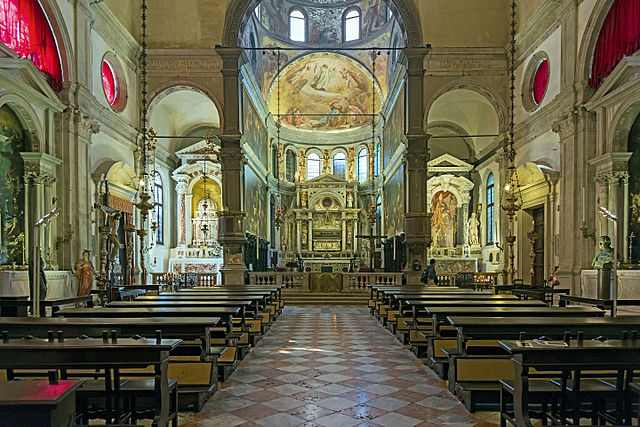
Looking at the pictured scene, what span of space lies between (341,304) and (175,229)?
12435 mm

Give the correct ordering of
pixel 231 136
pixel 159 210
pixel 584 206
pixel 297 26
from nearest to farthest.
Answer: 1. pixel 584 206
2. pixel 231 136
3. pixel 159 210
4. pixel 297 26

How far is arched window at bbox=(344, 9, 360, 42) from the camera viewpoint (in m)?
32.0

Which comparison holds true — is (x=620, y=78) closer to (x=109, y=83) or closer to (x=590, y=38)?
(x=590, y=38)

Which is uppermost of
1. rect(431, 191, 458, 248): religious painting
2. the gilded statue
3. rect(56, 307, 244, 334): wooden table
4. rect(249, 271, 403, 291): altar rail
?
rect(431, 191, 458, 248): religious painting

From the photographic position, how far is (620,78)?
12742 mm

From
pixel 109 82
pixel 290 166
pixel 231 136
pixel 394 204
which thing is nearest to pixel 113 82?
pixel 109 82

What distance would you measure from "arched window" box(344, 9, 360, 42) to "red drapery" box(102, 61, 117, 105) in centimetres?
1770

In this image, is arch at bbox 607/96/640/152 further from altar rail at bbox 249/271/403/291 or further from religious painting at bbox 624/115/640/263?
altar rail at bbox 249/271/403/291

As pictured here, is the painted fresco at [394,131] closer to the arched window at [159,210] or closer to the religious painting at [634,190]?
the religious painting at [634,190]

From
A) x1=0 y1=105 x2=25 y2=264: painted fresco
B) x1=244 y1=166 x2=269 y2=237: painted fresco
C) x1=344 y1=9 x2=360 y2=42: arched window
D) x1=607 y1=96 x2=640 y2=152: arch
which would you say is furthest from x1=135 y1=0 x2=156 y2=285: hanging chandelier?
x1=344 y1=9 x2=360 y2=42: arched window

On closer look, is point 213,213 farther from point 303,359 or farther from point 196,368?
point 196,368

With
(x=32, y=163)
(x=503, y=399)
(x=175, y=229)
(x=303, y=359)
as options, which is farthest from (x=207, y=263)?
(x=503, y=399)

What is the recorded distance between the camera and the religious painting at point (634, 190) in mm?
12797

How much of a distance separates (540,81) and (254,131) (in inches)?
543
